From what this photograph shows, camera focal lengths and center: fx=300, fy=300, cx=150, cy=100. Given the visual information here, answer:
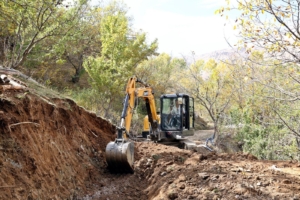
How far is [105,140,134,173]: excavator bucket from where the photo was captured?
649 cm

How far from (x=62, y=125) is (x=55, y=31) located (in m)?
5.86

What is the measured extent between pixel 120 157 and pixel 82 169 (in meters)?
0.85

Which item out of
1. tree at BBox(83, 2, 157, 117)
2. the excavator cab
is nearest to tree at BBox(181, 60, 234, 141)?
tree at BBox(83, 2, 157, 117)

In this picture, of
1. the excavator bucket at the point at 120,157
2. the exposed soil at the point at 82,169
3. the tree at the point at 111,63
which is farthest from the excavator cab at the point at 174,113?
the tree at the point at 111,63

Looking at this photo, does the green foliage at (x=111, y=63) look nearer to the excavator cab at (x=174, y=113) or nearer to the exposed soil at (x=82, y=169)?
the excavator cab at (x=174, y=113)

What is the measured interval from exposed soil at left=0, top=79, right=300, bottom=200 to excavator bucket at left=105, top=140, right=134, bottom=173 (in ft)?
0.56

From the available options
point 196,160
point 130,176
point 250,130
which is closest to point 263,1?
point 196,160

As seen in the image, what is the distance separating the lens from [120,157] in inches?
256

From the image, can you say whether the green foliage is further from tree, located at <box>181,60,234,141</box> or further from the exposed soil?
the exposed soil

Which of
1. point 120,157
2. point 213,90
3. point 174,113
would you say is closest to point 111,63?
point 174,113

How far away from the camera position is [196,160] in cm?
706

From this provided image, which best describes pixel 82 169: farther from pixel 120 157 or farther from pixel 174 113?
pixel 174 113

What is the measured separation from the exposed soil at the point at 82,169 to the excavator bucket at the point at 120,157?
0.56 ft

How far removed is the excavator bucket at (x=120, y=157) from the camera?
6.49m
